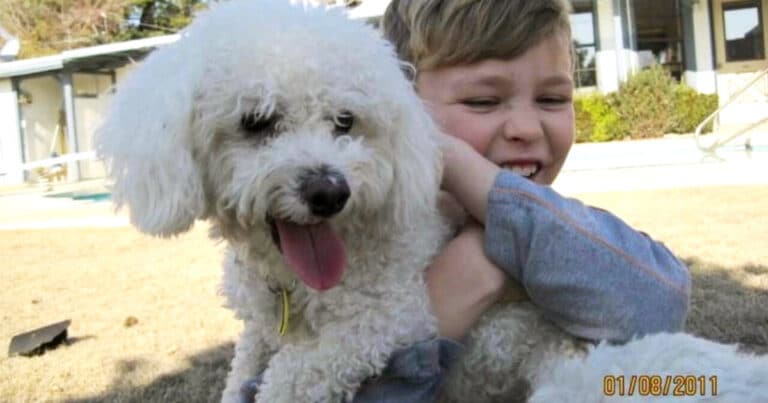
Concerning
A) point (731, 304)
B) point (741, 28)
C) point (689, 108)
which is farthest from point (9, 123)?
point (731, 304)

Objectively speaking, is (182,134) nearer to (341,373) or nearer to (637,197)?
(341,373)

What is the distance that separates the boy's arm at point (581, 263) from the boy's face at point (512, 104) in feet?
1.23

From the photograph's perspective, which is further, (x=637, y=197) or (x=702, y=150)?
(x=702, y=150)

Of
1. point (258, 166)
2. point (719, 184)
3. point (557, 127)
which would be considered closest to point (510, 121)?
point (557, 127)

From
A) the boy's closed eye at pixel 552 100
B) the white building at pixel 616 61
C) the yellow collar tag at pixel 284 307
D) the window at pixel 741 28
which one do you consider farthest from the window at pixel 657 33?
the yellow collar tag at pixel 284 307

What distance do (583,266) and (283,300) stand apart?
2.34 feet

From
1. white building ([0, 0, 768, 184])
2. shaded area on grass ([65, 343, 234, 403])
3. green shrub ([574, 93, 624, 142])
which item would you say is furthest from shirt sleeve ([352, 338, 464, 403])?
green shrub ([574, 93, 624, 142])

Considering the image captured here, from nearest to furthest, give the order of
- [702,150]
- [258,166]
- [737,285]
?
1. [258,166]
2. [737,285]
3. [702,150]

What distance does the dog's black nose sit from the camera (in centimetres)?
170

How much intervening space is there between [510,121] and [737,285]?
2894mm

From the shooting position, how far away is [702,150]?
12.2 meters

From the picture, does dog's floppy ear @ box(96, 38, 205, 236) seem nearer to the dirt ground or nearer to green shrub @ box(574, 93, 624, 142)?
the dirt ground

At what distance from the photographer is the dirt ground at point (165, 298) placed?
365 centimetres

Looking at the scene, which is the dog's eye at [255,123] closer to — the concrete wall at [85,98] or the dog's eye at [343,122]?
the dog's eye at [343,122]
